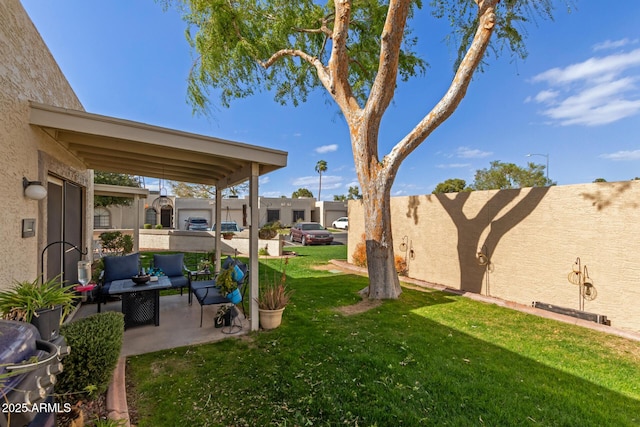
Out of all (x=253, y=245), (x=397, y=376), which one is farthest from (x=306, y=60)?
(x=397, y=376)

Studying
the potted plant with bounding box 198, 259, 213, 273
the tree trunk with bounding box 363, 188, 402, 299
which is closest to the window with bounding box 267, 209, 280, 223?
the potted plant with bounding box 198, 259, 213, 273

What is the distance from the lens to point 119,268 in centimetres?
586

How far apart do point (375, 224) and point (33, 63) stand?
598cm

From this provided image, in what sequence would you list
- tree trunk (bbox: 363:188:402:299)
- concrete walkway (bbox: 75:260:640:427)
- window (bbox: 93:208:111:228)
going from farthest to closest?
window (bbox: 93:208:111:228)
tree trunk (bbox: 363:188:402:299)
concrete walkway (bbox: 75:260:640:427)

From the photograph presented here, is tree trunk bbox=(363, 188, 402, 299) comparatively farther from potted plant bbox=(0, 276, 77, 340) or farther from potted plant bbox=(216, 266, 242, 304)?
potted plant bbox=(0, 276, 77, 340)

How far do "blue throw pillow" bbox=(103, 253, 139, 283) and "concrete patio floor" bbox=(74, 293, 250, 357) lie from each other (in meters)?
0.58

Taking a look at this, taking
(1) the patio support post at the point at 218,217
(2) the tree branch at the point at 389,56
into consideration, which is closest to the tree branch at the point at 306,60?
(2) the tree branch at the point at 389,56

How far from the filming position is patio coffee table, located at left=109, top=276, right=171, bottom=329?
4494 millimetres

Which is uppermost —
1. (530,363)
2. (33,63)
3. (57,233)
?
(33,63)

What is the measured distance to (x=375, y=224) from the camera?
6.41m

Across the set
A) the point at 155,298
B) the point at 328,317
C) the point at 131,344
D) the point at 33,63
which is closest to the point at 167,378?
the point at 131,344

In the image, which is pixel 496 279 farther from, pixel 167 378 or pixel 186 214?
pixel 186 214

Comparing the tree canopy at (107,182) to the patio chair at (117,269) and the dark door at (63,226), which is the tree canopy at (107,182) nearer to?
the dark door at (63,226)

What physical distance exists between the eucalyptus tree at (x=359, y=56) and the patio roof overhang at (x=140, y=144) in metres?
2.86
